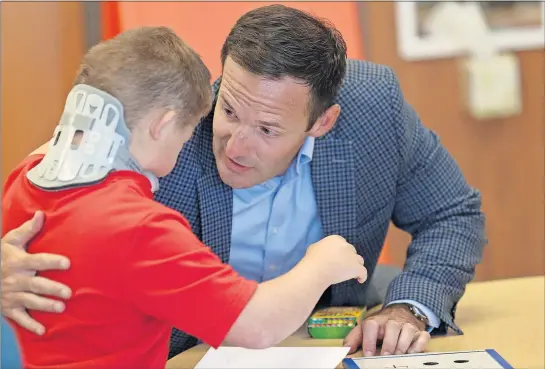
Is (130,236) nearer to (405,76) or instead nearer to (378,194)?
(378,194)

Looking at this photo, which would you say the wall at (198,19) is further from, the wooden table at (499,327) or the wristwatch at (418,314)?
the wristwatch at (418,314)

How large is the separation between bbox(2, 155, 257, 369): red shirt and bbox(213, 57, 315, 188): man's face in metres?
0.47

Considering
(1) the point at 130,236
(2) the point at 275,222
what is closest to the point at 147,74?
(1) the point at 130,236

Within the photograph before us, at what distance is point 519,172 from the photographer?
308cm

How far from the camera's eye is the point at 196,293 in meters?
0.97

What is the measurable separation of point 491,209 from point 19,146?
1724mm

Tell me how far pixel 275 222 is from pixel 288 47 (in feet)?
1.26

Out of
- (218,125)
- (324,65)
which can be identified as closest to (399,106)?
(324,65)

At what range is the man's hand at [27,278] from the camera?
99 cm

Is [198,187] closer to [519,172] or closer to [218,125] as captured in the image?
[218,125]

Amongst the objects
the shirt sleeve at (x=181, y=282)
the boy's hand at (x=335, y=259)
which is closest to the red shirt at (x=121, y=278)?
the shirt sleeve at (x=181, y=282)

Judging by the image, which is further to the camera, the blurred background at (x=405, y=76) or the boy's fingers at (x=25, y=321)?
the blurred background at (x=405, y=76)

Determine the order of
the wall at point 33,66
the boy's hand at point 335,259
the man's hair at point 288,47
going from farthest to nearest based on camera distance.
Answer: the wall at point 33,66 → the man's hair at point 288,47 → the boy's hand at point 335,259


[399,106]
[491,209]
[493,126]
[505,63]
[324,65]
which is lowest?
[491,209]
